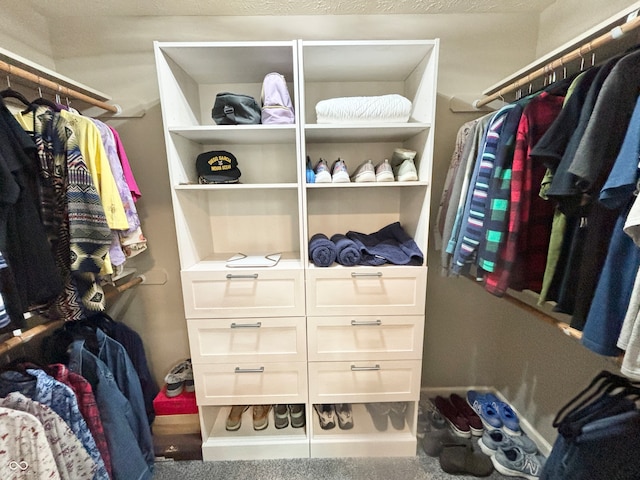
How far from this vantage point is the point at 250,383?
1.30m

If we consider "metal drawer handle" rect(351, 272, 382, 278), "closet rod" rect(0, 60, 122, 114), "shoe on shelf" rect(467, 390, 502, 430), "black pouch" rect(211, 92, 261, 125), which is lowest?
"shoe on shelf" rect(467, 390, 502, 430)

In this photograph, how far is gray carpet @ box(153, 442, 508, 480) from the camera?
130 cm

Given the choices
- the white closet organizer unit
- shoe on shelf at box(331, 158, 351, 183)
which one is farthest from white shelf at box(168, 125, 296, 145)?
shoe on shelf at box(331, 158, 351, 183)

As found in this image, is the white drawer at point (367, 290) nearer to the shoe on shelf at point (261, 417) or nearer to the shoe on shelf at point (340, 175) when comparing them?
the shoe on shelf at point (340, 175)

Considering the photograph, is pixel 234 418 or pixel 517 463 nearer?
pixel 517 463

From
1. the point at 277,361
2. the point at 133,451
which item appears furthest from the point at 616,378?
the point at 133,451

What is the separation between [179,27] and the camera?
137 cm

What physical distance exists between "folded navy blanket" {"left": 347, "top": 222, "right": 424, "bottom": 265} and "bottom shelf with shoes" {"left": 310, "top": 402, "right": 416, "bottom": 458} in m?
0.79

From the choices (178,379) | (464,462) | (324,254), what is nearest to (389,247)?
(324,254)

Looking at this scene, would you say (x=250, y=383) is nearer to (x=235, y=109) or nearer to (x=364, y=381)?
(x=364, y=381)

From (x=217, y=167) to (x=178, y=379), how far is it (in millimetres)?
1170

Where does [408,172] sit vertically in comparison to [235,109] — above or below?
below

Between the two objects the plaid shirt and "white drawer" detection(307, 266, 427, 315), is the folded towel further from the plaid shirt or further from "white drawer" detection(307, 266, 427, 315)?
the plaid shirt

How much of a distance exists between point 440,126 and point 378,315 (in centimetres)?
108
